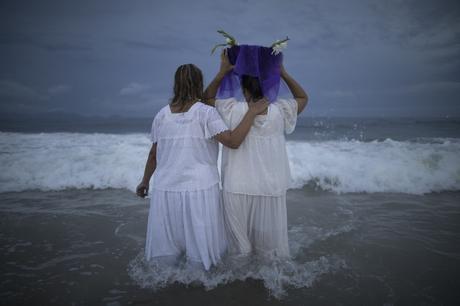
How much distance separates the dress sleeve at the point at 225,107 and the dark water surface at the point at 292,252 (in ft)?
5.22

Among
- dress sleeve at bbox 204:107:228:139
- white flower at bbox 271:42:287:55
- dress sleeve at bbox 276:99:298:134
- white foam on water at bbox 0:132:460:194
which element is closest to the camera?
dress sleeve at bbox 204:107:228:139

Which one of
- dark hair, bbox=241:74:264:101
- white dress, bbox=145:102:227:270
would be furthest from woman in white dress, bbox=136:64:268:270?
dark hair, bbox=241:74:264:101

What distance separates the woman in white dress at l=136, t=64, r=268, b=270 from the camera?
2.83 metres

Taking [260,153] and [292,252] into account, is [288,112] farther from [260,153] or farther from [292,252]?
[292,252]

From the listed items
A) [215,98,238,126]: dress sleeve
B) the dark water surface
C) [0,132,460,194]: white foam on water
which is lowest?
the dark water surface

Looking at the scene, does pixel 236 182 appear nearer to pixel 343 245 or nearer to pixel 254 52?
pixel 254 52

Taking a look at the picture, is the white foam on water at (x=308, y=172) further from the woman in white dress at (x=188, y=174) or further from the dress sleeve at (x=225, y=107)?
the dress sleeve at (x=225, y=107)

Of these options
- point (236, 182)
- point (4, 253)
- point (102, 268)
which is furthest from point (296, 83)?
point (4, 253)

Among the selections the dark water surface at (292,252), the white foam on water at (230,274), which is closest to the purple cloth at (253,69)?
the white foam on water at (230,274)

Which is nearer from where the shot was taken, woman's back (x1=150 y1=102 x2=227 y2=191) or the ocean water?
woman's back (x1=150 y1=102 x2=227 y2=191)

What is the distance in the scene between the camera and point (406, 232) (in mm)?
4941

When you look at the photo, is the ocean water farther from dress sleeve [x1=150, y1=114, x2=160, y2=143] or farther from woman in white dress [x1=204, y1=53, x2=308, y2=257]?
dress sleeve [x1=150, y1=114, x2=160, y2=143]

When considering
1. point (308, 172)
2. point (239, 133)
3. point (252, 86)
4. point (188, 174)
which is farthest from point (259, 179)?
point (308, 172)

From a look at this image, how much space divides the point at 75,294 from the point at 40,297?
1.05ft
